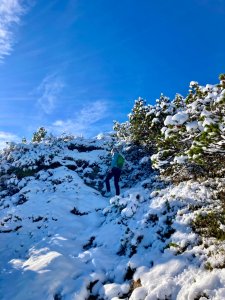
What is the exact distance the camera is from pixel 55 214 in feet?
48.8

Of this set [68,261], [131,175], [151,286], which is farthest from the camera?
[131,175]

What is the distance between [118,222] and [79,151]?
41.1 ft

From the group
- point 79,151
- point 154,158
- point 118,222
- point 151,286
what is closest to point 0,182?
point 79,151

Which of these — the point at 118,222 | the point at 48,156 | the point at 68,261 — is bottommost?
the point at 68,261

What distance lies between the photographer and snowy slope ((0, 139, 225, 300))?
7.41 m

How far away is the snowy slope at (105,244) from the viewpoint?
24.3 ft

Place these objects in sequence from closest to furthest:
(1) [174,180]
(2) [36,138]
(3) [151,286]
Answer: (3) [151,286]
(1) [174,180]
(2) [36,138]

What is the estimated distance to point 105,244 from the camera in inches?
440

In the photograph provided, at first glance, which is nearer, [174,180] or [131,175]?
[174,180]

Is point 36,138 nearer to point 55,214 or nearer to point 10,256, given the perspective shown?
point 55,214

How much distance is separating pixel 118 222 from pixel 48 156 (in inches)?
432

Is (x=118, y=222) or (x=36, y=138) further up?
(x=36, y=138)

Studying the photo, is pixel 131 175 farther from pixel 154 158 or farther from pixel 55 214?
pixel 154 158

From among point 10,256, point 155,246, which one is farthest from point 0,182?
point 155,246
